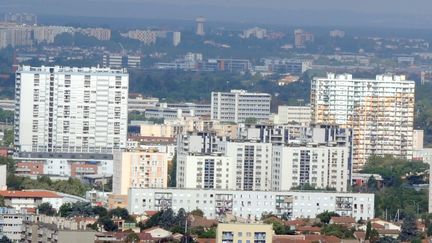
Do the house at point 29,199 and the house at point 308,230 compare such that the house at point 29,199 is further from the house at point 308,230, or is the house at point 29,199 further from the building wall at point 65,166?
the building wall at point 65,166

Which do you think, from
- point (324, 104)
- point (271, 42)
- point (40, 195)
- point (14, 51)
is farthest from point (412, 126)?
point (271, 42)

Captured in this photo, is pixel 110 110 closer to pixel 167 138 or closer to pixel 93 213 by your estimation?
pixel 167 138

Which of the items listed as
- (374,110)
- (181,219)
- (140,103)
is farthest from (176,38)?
(181,219)

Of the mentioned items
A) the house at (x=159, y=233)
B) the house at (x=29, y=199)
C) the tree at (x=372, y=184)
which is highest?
the tree at (x=372, y=184)

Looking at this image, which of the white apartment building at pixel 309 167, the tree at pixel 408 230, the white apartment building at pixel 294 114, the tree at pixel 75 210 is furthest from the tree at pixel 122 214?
the white apartment building at pixel 294 114

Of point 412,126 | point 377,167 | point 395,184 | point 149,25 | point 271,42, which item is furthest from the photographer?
point 149,25

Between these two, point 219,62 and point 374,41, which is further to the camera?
point 374,41

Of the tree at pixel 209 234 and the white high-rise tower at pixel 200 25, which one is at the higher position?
the white high-rise tower at pixel 200 25
